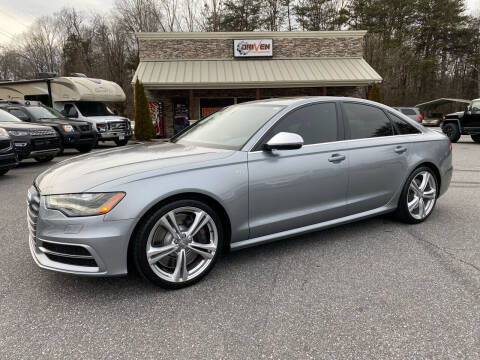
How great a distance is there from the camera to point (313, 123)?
11.7ft

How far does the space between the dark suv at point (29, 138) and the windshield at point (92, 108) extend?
4.94 metres

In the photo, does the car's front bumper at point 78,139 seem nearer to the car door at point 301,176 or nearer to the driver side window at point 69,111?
the driver side window at point 69,111

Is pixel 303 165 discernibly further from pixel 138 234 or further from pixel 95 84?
pixel 95 84

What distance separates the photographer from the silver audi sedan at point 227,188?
2.52 meters

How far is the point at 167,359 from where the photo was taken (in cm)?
202

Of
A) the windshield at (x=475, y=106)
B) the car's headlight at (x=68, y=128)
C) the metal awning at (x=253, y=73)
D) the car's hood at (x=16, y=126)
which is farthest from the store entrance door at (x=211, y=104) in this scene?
the windshield at (x=475, y=106)

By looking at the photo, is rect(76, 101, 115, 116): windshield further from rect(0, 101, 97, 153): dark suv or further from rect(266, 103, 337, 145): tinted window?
rect(266, 103, 337, 145): tinted window

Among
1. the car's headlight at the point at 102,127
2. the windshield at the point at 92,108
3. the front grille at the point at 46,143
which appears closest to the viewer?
the front grille at the point at 46,143

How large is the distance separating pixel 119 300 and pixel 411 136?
364cm

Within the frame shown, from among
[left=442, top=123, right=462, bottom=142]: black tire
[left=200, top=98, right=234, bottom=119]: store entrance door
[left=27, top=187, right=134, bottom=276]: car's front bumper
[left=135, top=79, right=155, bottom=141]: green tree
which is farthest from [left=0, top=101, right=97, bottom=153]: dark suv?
[left=442, top=123, right=462, bottom=142]: black tire

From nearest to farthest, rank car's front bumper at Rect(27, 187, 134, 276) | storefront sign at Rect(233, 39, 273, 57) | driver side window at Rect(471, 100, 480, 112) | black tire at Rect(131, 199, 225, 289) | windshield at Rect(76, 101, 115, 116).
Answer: car's front bumper at Rect(27, 187, 134, 276) → black tire at Rect(131, 199, 225, 289) → driver side window at Rect(471, 100, 480, 112) → windshield at Rect(76, 101, 115, 116) → storefront sign at Rect(233, 39, 273, 57)

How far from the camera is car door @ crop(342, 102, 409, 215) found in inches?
145

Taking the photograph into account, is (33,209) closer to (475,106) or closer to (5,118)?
(5,118)

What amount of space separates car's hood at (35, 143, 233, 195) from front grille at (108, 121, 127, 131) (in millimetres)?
11218
